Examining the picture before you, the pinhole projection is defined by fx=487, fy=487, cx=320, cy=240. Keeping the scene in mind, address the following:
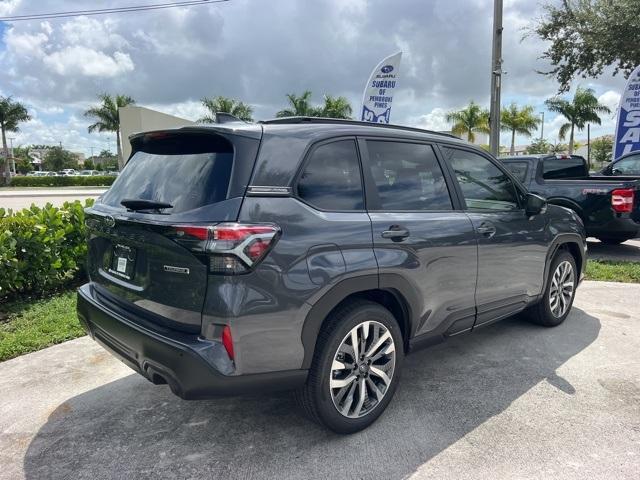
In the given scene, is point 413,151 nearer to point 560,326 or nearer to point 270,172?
point 270,172

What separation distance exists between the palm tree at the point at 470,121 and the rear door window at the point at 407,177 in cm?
3790

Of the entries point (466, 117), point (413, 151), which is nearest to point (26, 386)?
point (413, 151)

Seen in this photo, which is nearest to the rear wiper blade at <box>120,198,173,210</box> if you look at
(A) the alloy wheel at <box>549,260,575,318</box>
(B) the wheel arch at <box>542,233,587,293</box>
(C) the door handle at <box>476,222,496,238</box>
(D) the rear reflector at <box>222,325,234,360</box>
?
(D) the rear reflector at <box>222,325,234,360</box>

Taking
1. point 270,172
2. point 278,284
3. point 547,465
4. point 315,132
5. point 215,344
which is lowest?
point 547,465

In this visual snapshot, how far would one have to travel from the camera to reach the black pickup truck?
734 centimetres

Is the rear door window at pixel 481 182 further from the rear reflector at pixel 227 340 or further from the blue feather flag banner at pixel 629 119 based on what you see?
the blue feather flag banner at pixel 629 119

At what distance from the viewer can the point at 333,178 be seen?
2.75 meters

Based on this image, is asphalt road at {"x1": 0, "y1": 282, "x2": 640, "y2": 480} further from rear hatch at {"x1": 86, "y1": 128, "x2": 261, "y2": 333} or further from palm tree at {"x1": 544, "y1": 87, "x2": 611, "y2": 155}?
palm tree at {"x1": 544, "y1": 87, "x2": 611, "y2": 155}

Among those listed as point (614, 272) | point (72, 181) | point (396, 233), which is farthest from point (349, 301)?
point (72, 181)

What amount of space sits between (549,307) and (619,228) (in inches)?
151

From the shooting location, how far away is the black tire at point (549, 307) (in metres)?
4.49

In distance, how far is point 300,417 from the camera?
309 centimetres

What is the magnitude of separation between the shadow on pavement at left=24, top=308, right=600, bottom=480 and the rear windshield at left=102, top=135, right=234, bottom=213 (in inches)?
53.8

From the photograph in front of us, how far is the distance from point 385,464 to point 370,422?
0.35m
